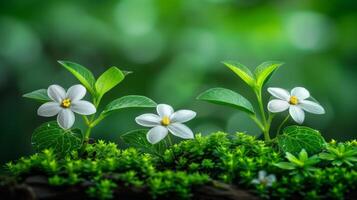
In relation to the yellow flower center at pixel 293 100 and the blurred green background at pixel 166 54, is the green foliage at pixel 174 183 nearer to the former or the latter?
the yellow flower center at pixel 293 100

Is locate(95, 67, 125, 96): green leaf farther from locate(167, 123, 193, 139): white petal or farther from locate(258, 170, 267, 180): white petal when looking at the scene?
locate(258, 170, 267, 180): white petal

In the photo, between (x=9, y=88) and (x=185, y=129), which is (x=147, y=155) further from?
(x=9, y=88)

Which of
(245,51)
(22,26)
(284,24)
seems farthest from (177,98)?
(22,26)

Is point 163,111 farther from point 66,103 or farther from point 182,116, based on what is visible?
point 66,103

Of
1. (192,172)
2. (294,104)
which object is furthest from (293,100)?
(192,172)

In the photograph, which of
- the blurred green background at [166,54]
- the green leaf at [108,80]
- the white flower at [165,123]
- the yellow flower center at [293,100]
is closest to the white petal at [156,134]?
the white flower at [165,123]

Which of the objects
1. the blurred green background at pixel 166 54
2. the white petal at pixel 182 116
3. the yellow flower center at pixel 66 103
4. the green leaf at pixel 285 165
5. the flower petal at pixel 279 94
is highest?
the blurred green background at pixel 166 54

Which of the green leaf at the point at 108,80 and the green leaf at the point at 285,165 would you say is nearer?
the green leaf at the point at 285,165
